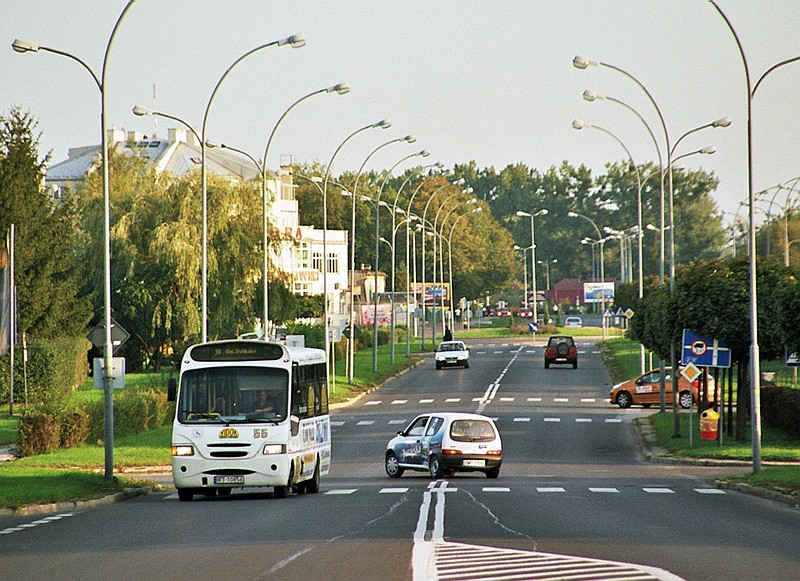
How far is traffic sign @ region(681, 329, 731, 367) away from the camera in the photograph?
36.5 metres

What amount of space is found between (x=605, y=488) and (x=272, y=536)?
12.5m

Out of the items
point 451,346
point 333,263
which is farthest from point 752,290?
point 333,263

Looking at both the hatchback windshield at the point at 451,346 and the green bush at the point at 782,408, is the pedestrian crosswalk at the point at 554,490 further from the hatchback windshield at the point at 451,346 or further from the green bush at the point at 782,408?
the hatchback windshield at the point at 451,346

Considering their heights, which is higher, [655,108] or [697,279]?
[655,108]

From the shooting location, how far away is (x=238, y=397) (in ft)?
80.2

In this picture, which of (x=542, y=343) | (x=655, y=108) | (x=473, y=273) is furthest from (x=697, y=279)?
(x=473, y=273)

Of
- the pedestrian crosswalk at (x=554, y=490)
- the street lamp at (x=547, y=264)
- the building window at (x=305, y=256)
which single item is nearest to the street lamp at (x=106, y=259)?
the pedestrian crosswalk at (x=554, y=490)

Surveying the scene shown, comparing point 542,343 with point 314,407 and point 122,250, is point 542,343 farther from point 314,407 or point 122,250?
point 314,407

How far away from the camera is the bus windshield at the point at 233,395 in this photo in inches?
954

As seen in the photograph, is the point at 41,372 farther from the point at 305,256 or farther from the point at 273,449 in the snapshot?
the point at 305,256

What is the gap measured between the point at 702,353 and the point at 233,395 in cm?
1640

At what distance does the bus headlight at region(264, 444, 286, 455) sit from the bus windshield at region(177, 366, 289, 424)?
17.1 inches

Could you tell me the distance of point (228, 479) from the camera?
2405 centimetres

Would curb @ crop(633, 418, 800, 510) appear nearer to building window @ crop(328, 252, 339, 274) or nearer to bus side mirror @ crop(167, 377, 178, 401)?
bus side mirror @ crop(167, 377, 178, 401)
